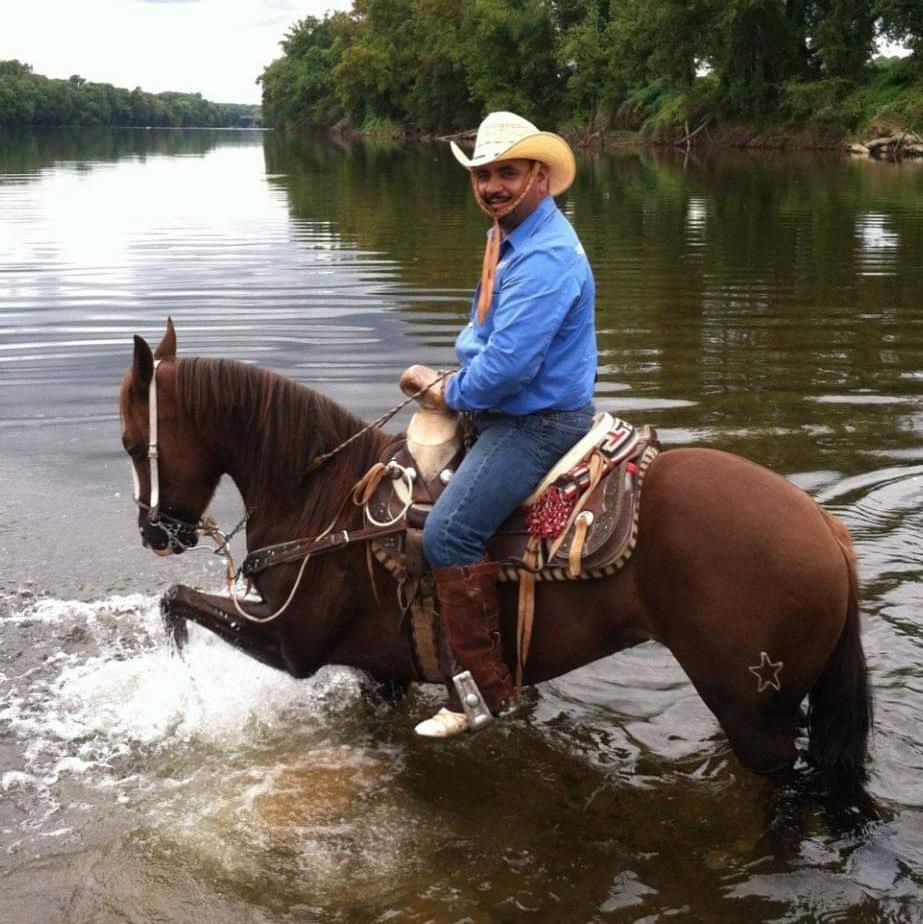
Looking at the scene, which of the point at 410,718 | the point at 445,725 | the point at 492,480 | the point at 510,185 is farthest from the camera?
the point at 410,718

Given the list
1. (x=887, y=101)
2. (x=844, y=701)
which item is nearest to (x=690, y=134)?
(x=887, y=101)

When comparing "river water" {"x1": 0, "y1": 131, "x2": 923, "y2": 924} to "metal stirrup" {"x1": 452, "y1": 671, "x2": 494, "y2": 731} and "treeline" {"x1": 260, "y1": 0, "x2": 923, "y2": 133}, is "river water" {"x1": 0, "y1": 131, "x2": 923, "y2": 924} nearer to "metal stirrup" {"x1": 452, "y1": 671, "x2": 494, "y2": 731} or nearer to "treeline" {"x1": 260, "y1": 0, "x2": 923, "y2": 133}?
"metal stirrup" {"x1": 452, "y1": 671, "x2": 494, "y2": 731}

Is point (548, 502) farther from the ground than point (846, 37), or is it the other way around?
point (846, 37)

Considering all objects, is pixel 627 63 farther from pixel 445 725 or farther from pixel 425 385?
pixel 445 725

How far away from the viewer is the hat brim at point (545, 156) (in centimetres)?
418

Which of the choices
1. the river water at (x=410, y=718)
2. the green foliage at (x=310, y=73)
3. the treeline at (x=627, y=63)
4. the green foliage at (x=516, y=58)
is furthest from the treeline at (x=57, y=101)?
the river water at (x=410, y=718)

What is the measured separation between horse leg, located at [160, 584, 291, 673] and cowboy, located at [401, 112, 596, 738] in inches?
36.7

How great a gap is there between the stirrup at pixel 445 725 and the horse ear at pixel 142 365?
2.03 meters

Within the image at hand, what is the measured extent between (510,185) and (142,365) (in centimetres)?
186

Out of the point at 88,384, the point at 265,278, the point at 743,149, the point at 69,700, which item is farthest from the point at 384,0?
the point at 69,700

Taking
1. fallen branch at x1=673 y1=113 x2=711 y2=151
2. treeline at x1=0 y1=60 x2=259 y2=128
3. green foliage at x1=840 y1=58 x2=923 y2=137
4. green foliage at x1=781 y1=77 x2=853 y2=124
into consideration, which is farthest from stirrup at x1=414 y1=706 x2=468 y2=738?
treeline at x1=0 y1=60 x2=259 y2=128

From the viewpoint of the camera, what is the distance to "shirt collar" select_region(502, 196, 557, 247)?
428cm

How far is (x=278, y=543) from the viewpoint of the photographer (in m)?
5.02

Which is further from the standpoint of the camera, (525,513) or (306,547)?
(306,547)
